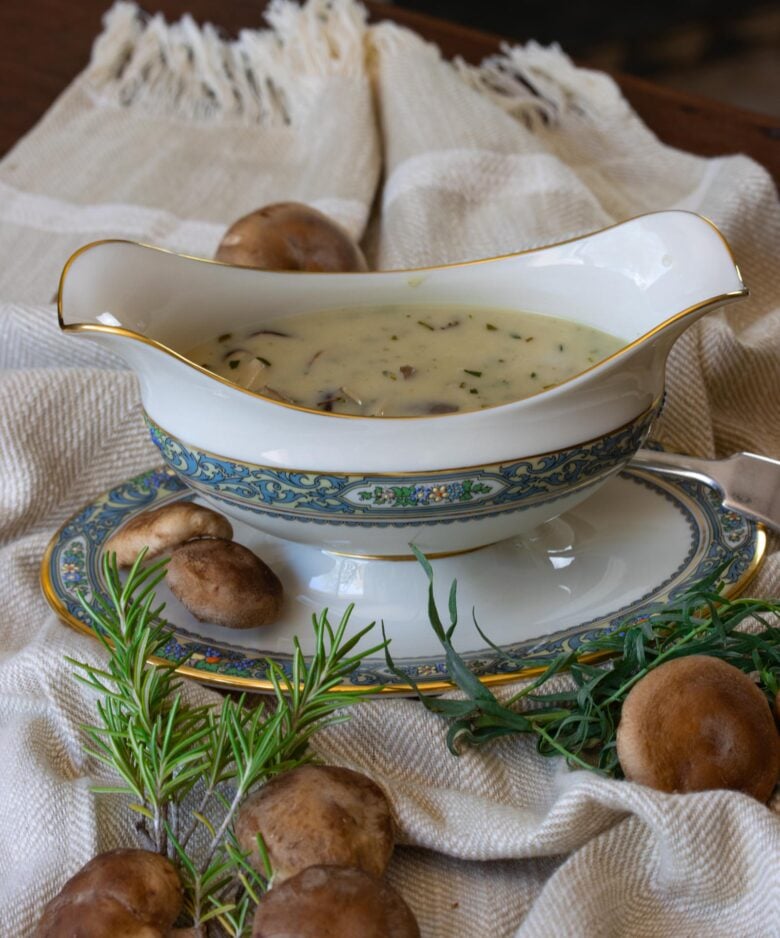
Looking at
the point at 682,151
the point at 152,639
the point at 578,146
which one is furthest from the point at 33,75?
the point at 152,639

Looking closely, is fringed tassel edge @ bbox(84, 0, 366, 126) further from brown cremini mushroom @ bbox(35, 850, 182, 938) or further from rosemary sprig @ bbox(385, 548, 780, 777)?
brown cremini mushroom @ bbox(35, 850, 182, 938)

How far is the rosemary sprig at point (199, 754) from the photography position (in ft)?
2.82

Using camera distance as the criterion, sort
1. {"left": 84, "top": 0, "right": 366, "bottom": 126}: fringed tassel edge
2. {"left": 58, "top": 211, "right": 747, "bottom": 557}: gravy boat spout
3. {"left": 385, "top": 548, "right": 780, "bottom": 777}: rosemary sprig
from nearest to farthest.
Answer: {"left": 385, "top": 548, "right": 780, "bottom": 777}: rosemary sprig, {"left": 58, "top": 211, "right": 747, "bottom": 557}: gravy boat spout, {"left": 84, "top": 0, "right": 366, "bottom": 126}: fringed tassel edge

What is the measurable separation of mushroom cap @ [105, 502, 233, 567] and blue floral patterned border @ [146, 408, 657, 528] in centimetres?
3

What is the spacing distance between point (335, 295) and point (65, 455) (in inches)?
13.7

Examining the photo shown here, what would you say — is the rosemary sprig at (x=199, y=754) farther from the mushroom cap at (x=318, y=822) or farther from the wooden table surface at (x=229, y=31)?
the wooden table surface at (x=229, y=31)

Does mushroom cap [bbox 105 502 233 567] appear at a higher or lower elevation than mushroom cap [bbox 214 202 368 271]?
lower

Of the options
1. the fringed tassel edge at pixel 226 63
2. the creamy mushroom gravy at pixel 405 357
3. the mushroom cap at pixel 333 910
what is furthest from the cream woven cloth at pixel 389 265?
the creamy mushroom gravy at pixel 405 357

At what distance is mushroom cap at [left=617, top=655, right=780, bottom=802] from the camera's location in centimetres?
91

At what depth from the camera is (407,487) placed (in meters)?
1.13

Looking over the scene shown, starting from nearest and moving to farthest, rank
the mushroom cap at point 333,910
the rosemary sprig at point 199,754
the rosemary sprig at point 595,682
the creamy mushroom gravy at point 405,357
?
the mushroom cap at point 333,910 < the rosemary sprig at point 199,754 < the rosemary sprig at point 595,682 < the creamy mushroom gravy at point 405,357

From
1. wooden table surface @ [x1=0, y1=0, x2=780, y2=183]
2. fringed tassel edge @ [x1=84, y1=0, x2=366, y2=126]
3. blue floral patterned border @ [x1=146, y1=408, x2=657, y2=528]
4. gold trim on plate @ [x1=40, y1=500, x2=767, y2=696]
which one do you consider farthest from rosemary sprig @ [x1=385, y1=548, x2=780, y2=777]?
fringed tassel edge @ [x1=84, y1=0, x2=366, y2=126]

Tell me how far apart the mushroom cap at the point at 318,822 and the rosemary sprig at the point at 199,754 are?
0.02 meters

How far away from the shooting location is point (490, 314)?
4.65 ft
